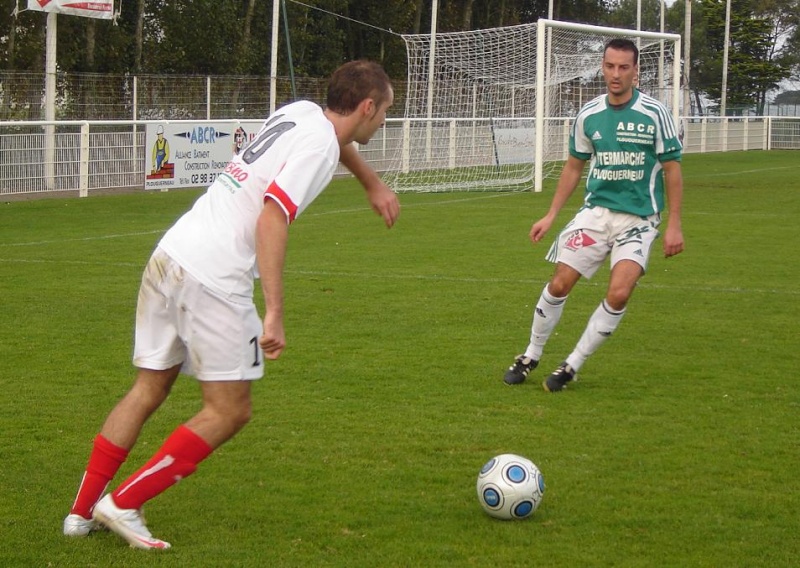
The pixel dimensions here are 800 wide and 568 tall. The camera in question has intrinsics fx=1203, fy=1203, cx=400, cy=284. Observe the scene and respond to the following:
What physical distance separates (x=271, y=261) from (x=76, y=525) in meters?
1.35

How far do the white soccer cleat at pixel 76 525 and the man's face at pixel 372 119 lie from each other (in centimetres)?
174

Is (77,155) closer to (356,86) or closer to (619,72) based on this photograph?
(619,72)

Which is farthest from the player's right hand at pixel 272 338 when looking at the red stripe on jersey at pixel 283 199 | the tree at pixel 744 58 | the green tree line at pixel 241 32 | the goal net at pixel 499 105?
the tree at pixel 744 58

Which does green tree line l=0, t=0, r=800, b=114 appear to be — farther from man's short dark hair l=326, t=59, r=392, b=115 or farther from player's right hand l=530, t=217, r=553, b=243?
man's short dark hair l=326, t=59, r=392, b=115

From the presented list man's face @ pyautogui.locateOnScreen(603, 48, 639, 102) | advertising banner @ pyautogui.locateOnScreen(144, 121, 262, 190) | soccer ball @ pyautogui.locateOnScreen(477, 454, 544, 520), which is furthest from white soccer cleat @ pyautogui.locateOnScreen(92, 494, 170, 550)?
advertising banner @ pyautogui.locateOnScreen(144, 121, 262, 190)

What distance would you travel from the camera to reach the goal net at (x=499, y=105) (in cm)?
2561

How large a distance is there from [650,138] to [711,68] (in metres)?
82.7

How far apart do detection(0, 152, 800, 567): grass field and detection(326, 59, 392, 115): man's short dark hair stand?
1.63 m

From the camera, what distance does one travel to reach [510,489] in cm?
470

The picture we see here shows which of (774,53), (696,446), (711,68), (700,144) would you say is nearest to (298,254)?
(696,446)

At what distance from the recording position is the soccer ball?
15.4 feet

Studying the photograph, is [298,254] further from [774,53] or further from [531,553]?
[774,53]

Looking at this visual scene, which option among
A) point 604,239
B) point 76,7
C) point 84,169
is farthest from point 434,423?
point 76,7

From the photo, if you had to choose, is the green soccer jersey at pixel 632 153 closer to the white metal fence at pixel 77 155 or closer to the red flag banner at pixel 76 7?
the white metal fence at pixel 77 155
